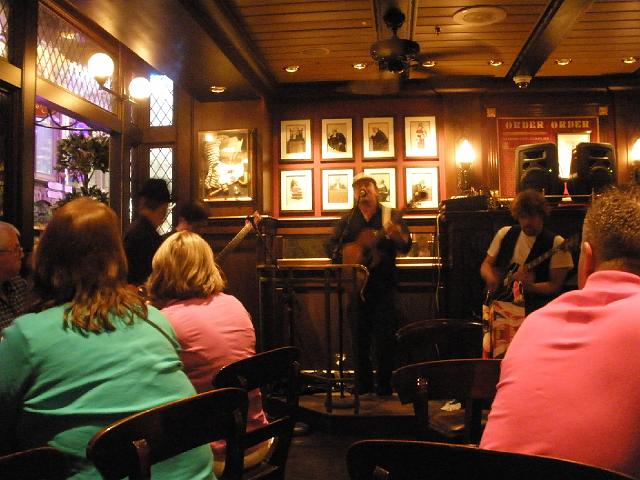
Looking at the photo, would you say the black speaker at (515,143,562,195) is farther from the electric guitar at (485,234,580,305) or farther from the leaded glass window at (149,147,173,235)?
the leaded glass window at (149,147,173,235)

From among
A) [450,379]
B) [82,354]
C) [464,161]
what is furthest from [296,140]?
[82,354]

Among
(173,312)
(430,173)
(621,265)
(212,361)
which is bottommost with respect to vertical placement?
(212,361)

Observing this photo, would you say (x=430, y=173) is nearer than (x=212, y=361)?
No

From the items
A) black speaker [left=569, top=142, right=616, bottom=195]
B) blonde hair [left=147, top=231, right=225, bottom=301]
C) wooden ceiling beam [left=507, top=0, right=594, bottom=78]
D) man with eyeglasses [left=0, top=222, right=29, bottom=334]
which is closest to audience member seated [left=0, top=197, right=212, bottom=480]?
blonde hair [left=147, top=231, right=225, bottom=301]

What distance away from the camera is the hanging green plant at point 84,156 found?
6258mm

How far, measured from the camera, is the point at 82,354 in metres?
1.33

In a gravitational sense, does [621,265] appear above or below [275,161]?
below

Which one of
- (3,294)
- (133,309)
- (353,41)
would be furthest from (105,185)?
(133,309)

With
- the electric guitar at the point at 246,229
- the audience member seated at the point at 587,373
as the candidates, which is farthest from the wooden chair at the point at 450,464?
the electric guitar at the point at 246,229

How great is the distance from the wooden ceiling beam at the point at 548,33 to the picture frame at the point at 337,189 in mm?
2049

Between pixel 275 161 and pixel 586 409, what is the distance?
571 cm

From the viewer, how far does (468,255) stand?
459 cm

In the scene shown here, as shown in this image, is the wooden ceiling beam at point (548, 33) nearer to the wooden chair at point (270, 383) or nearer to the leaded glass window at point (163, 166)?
the wooden chair at point (270, 383)

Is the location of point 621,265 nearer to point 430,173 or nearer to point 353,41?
point 353,41
